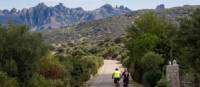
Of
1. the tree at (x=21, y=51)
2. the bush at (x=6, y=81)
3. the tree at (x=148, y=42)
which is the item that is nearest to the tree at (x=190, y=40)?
the tree at (x=148, y=42)

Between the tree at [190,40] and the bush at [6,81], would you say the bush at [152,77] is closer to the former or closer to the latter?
the tree at [190,40]

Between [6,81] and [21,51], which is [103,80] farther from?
[6,81]

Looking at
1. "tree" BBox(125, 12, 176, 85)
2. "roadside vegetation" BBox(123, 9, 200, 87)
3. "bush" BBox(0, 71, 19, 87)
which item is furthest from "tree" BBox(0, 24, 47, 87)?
"tree" BBox(125, 12, 176, 85)

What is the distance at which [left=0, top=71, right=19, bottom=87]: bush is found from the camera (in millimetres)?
22583

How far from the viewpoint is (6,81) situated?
22812mm

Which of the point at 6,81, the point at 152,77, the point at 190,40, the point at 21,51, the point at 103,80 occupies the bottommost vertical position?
the point at 103,80

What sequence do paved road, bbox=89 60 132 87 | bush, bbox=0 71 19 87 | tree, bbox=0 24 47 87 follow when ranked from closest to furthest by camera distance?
bush, bbox=0 71 19 87
tree, bbox=0 24 47 87
paved road, bbox=89 60 132 87

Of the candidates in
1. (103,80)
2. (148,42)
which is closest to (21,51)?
(148,42)

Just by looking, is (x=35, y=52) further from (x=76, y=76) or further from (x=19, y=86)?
(x=76, y=76)

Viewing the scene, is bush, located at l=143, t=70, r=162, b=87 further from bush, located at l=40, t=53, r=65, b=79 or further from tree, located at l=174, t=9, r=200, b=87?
bush, located at l=40, t=53, r=65, b=79

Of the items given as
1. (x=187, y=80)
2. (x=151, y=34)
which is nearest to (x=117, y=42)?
(x=151, y=34)

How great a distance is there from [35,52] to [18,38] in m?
0.95

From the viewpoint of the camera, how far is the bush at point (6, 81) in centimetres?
2258

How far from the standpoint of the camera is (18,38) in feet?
80.1
